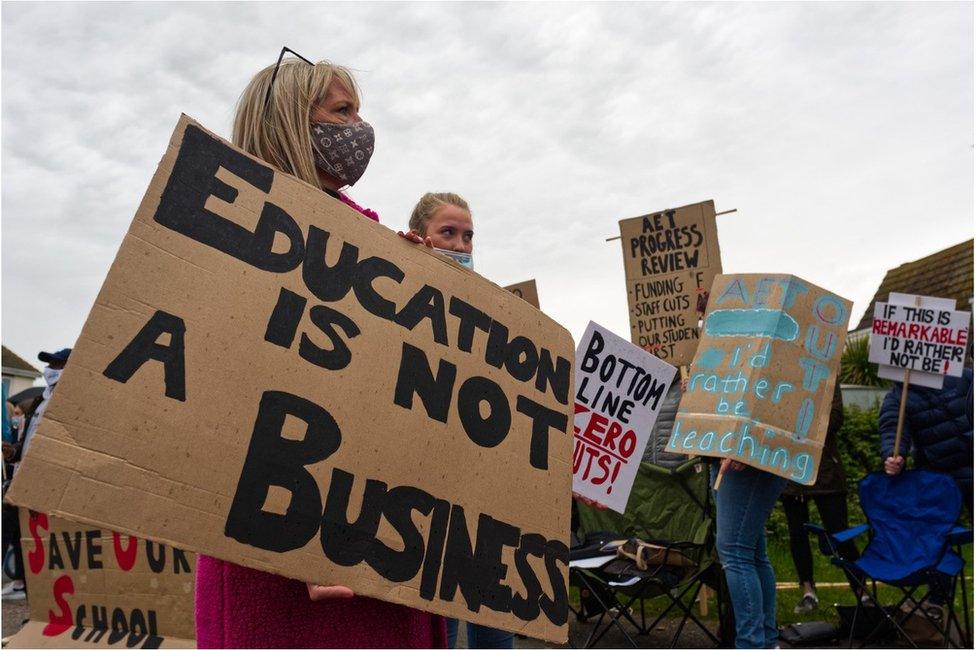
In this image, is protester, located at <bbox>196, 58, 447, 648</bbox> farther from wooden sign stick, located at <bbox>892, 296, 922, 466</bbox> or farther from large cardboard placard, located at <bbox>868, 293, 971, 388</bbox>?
wooden sign stick, located at <bbox>892, 296, 922, 466</bbox>

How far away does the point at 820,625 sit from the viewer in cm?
535

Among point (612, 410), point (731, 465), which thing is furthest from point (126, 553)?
point (731, 465)

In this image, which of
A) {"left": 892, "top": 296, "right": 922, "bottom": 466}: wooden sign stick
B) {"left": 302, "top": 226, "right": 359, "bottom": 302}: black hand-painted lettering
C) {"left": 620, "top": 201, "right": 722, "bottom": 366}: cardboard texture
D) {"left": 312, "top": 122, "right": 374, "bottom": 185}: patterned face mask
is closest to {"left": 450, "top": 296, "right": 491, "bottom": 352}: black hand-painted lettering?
{"left": 302, "top": 226, "right": 359, "bottom": 302}: black hand-painted lettering

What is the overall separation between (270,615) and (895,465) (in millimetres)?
4990

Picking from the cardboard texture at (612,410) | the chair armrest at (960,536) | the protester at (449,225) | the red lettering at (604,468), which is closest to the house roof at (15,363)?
the cardboard texture at (612,410)

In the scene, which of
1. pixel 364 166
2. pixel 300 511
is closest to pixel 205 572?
pixel 300 511

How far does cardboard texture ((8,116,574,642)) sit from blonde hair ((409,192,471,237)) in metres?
1.10

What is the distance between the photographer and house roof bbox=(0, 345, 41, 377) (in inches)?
1465

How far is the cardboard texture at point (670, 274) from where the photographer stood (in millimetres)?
6547

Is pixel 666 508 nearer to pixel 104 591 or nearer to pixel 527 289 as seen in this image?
pixel 527 289

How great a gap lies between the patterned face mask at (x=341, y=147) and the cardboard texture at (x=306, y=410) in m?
0.15

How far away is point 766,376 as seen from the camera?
4.19m

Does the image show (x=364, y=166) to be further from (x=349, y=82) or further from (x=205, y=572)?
(x=205, y=572)

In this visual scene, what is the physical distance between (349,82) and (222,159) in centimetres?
42
